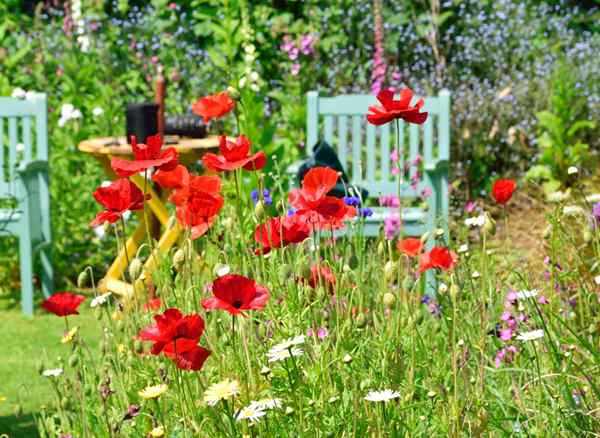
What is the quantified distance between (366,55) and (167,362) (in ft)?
16.6

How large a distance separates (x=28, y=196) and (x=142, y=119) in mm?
664

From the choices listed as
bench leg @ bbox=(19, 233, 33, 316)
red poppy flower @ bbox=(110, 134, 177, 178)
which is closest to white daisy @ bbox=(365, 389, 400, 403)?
red poppy flower @ bbox=(110, 134, 177, 178)

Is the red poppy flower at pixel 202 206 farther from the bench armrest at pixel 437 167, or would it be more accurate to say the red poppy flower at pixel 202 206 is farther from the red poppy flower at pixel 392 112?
the bench armrest at pixel 437 167

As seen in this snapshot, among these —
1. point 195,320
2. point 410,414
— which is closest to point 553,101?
point 410,414

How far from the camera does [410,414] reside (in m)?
2.38

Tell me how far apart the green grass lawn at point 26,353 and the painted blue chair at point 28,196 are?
0.57 feet

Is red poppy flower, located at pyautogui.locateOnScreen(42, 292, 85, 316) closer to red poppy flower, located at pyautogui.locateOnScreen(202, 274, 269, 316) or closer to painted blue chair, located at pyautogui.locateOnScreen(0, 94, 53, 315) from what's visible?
red poppy flower, located at pyautogui.locateOnScreen(202, 274, 269, 316)

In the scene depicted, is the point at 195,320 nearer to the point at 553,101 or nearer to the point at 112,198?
the point at 112,198

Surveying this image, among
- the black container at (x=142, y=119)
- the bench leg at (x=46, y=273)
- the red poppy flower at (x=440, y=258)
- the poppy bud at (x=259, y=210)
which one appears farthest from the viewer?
the bench leg at (x=46, y=273)

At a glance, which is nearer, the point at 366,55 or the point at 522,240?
the point at 522,240

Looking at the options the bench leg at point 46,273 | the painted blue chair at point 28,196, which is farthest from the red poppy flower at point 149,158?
the bench leg at point 46,273

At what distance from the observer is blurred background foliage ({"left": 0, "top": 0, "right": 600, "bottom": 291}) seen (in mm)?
6152

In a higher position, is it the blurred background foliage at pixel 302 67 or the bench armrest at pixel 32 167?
the blurred background foliage at pixel 302 67

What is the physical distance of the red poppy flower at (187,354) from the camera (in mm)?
1930
